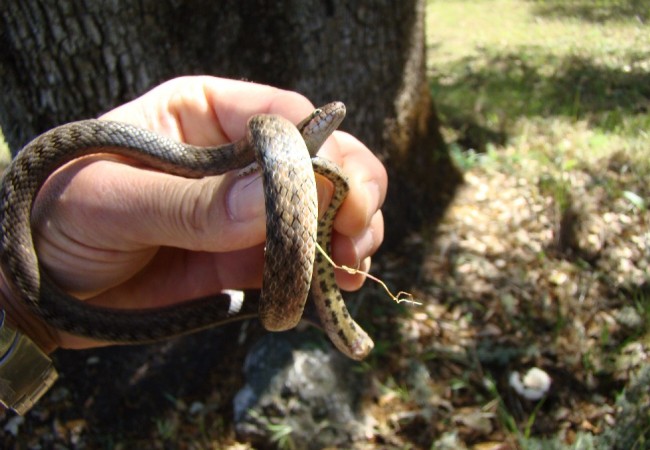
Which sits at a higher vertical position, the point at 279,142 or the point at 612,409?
the point at 279,142

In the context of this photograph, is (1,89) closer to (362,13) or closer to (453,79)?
(362,13)

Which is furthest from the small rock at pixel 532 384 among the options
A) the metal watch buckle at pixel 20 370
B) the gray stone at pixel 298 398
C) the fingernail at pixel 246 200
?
the metal watch buckle at pixel 20 370

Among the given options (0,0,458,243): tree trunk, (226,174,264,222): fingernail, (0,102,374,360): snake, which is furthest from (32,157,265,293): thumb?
(0,0,458,243): tree trunk

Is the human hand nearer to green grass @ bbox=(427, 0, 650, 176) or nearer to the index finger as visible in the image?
the index finger

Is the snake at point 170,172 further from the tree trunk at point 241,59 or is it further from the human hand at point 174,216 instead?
the tree trunk at point 241,59

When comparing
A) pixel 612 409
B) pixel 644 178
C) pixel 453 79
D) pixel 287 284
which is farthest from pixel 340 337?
pixel 453 79

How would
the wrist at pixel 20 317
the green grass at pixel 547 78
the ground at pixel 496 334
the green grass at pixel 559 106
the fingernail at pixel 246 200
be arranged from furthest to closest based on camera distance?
the green grass at pixel 547 78 < the green grass at pixel 559 106 < the ground at pixel 496 334 < the wrist at pixel 20 317 < the fingernail at pixel 246 200

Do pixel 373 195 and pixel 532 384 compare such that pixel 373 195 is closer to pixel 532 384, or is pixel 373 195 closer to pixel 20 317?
pixel 20 317
